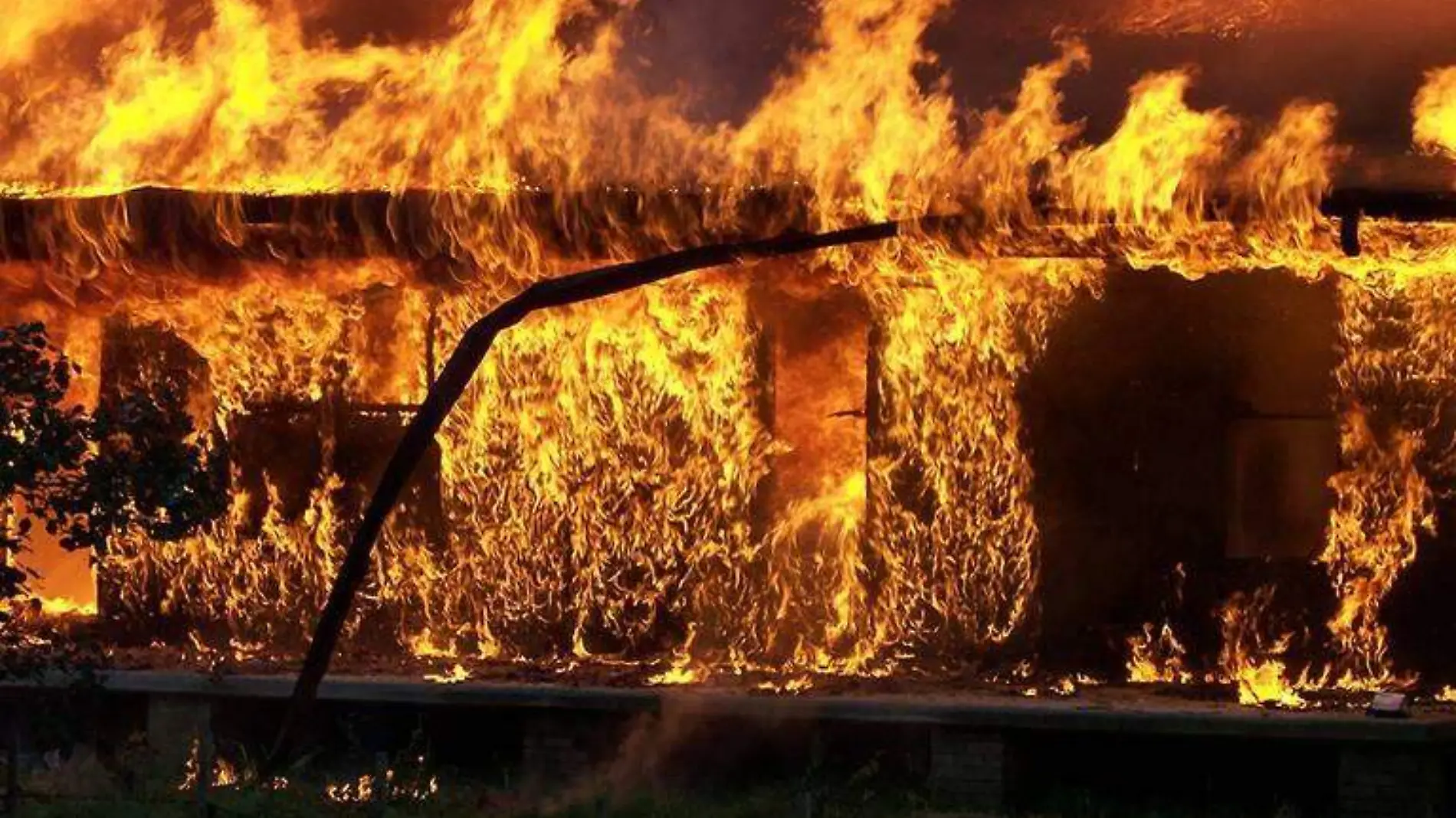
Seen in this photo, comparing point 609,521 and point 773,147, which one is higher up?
point 773,147

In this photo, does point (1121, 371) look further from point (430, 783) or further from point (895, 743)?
point (430, 783)

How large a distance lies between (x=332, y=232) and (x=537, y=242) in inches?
45.9

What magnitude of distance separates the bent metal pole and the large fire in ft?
0.63

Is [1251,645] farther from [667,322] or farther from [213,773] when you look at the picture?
[213,773]

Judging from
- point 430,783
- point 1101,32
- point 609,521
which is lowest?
point 430,783

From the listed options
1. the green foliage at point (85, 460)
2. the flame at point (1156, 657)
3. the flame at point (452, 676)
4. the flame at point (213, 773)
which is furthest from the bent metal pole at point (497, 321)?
the flame at point (1156, 657)

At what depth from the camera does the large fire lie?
42.2 feet

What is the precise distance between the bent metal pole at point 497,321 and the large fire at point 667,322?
0.19m

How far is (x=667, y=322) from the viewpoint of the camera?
45.0ft

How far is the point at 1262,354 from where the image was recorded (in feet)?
43.7

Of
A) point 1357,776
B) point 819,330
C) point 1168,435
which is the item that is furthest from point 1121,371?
point 1357,776

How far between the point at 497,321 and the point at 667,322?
55.5 inches

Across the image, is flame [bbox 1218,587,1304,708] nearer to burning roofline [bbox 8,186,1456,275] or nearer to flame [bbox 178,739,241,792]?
burning roofline [bbox 8,186,1456,275]

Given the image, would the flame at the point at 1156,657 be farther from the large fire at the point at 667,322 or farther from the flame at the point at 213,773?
the flame at the point at 213,773
